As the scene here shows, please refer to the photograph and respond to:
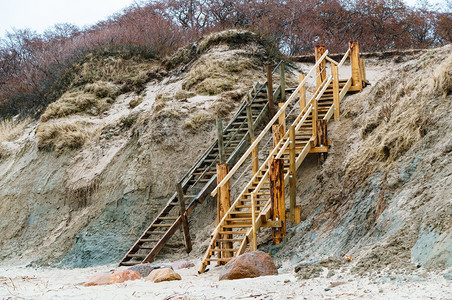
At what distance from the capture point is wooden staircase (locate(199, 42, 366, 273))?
40.0ft

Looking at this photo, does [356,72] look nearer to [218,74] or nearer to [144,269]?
[218,74]

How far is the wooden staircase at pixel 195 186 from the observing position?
15.2 meters

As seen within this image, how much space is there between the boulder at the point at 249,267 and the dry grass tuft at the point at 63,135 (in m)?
12.8

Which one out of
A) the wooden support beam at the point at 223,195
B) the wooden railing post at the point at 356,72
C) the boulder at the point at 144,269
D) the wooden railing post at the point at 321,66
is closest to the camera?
the boulder at the point at 144,269

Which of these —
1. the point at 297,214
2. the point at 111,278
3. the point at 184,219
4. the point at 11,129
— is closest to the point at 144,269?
the point at 111,278

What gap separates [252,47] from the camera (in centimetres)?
2241

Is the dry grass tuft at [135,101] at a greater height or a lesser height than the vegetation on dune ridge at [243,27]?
lesser

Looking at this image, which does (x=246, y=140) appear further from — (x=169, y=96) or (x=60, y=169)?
(x=60, y=169)

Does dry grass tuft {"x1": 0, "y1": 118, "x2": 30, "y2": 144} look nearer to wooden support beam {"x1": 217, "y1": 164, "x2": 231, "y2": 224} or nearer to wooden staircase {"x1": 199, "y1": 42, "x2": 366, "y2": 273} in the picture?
wooden staircase {"x1": 199, "y1": 42, "x2": 366, "y2": 273}

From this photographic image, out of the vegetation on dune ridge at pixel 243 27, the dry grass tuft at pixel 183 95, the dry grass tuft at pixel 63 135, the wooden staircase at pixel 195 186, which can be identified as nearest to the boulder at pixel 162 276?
the wooden staircase at pixel 195 186

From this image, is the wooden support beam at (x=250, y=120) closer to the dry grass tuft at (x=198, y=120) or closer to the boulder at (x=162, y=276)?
the dry grass tuft at (x=198, y=120)

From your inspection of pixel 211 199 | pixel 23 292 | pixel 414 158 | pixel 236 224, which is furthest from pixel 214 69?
pixel 23 292

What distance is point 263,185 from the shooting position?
14211mm

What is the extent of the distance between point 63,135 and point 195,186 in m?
7.11
